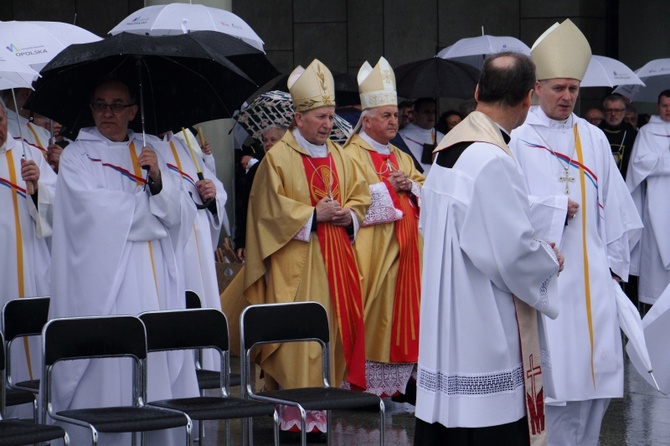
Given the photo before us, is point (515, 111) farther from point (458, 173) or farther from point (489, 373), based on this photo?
→ point (489, 373)

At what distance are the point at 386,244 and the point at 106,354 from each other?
3169mm

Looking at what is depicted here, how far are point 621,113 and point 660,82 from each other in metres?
1.17

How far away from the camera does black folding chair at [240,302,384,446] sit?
19.9 feet

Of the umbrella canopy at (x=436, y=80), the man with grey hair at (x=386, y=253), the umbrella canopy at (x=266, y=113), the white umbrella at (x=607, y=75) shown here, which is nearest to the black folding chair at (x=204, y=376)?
the man with grey hair at (x=386, y=253)

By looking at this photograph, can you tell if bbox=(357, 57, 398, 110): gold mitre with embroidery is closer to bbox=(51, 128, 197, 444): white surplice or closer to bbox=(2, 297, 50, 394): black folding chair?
bbox=(51, 128, 197, 444): white surplice

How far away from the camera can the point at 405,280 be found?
343 inches

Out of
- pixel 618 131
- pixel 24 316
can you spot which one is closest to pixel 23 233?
pixel 24 316

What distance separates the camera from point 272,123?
32.2 feet

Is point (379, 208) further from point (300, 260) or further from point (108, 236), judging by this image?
point (108, 236)

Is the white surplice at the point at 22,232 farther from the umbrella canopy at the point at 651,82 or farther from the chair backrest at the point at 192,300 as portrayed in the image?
the umbrella canopy at the point at 651,82

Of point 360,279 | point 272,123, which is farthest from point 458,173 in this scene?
point 272,123

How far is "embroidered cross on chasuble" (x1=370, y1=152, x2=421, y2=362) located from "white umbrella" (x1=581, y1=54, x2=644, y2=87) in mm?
3870

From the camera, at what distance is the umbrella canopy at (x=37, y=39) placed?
8.03m

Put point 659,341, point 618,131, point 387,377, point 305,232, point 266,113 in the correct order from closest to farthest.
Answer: point 659,341, point 305,232, point 387,377, point 266,113, point 618,131
